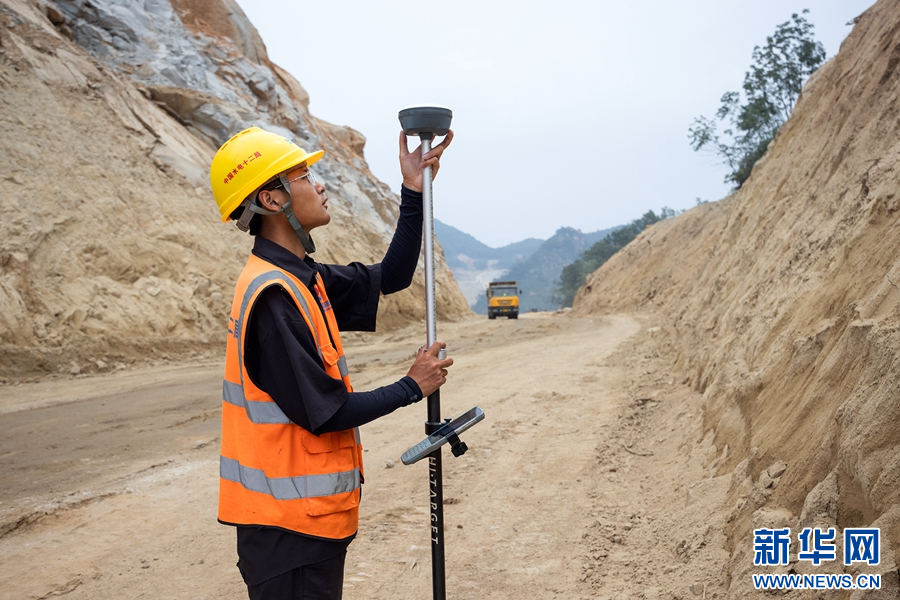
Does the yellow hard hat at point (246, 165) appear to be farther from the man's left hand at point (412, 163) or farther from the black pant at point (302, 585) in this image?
the black pant at point (302, 585)

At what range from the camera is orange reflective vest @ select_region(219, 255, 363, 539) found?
81.1 inches

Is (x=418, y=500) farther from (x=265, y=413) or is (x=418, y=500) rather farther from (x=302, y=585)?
(x=265, y=413)

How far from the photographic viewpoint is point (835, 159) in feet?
23.6

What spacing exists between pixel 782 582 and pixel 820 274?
3.03 meters

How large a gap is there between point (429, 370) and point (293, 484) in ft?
1.96

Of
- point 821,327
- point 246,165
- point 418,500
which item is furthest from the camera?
point 418,500

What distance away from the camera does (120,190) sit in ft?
52.7

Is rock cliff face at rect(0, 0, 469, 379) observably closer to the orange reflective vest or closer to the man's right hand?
the orange reflective vest

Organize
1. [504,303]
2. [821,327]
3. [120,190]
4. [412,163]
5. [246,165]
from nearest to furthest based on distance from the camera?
[246,165], [412,163], [821,327], [120,190], [504,303]

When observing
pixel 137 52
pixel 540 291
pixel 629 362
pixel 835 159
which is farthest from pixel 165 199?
pixel 540 291

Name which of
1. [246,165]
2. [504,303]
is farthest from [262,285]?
[504,303]

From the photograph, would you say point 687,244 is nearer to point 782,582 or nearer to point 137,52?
point 137,52

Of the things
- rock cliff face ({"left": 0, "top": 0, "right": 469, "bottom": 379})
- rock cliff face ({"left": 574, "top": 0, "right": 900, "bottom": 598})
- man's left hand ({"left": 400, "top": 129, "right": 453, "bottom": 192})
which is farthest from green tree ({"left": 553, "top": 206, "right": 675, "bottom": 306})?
man's left hand ({"left": 400, "top": 129, "right": 453, "bottom": 192})

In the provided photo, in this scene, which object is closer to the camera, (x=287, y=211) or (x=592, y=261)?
(x=287, y=211)
